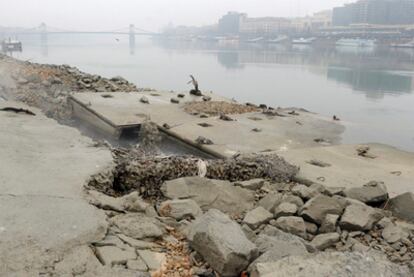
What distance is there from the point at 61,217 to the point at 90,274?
94 centimetres

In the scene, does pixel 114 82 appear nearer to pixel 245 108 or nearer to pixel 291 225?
pixel 245 108

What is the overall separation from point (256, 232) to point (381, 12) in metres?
89.5

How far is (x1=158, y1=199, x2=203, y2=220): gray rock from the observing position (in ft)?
14.5

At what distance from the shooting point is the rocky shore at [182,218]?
3.13 meters

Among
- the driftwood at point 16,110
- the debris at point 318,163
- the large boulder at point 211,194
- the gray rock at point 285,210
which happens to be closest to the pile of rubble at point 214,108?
the driftwood at point 16,110

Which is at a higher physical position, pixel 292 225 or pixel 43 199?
pixel 43 199

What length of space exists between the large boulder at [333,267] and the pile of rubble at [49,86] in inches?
404

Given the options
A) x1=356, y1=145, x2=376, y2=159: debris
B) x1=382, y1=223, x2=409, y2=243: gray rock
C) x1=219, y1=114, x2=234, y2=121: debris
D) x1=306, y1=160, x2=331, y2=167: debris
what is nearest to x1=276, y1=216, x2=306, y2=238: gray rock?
x1=382, y1=223, x2=409, y2=243: gray rock

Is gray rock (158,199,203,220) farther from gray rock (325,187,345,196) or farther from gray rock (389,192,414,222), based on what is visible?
gray rock (389,192,414,222)

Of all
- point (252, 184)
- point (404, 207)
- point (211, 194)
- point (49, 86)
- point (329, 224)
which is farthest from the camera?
point (49, 86)

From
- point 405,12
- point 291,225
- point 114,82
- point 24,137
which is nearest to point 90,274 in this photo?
point 291,225

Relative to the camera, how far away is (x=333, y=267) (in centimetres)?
280

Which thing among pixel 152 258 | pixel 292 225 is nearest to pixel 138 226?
pixel 152 258

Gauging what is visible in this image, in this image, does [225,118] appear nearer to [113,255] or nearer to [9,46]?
[113,255]
